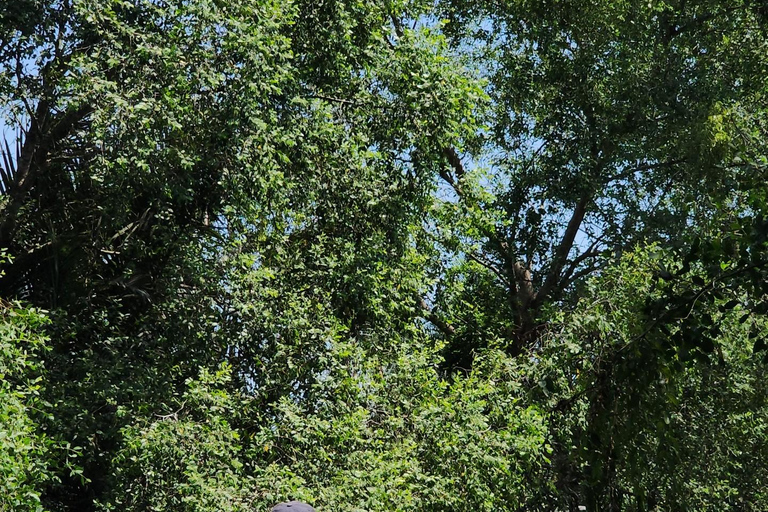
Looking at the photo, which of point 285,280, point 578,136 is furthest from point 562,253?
point 285,280

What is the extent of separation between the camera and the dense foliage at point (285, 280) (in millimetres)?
7707

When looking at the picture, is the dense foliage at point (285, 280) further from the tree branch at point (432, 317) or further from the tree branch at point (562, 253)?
the tree branch at point (562, 253)

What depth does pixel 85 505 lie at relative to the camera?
29.7 feet

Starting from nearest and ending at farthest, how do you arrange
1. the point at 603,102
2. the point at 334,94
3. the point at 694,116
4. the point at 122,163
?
the point at 122,163, the point at 334,94, the point at 694,116, the point at 603,102

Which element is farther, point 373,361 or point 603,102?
point 603,102

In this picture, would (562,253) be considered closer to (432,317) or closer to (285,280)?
(432,317)

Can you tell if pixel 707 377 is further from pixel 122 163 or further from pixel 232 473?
pixel 122 163

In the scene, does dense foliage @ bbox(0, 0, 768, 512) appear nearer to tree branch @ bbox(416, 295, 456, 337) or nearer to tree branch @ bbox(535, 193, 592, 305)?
tree branch @ bbox(416, 295, 456, 337)

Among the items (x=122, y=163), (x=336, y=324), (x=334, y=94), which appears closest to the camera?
(x=122, y=163)

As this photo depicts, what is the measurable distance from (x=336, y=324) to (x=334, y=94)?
255 cm

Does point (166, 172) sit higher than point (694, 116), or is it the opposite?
point (694, 116)

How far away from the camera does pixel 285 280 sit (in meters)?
9.08

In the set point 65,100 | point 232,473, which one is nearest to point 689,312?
point 232,473

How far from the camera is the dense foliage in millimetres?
7707
